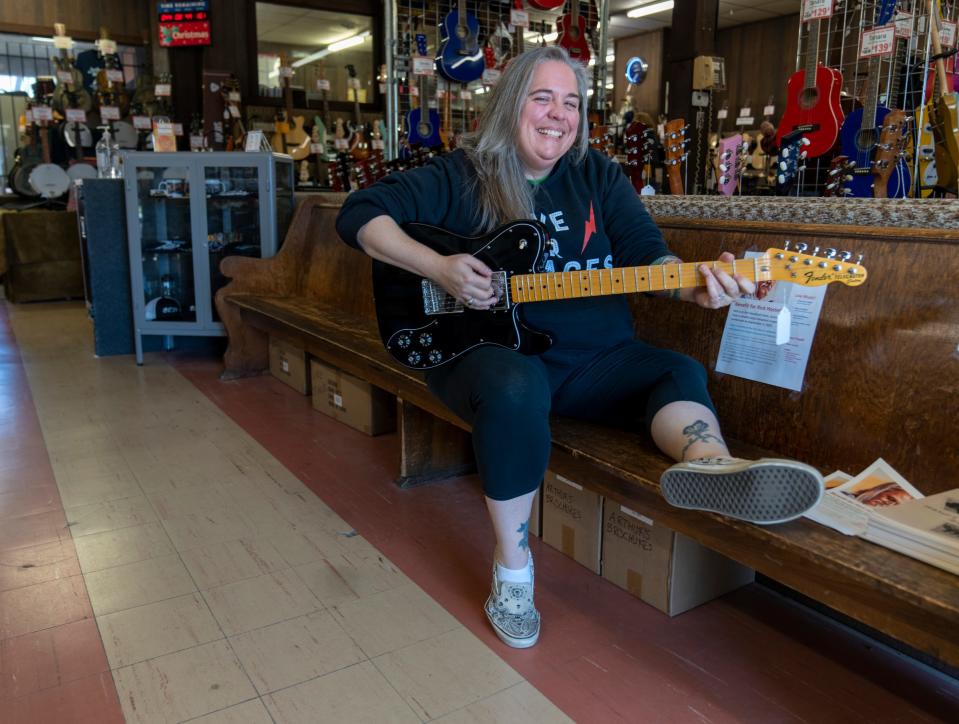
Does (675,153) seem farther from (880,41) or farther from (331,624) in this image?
(331,624)

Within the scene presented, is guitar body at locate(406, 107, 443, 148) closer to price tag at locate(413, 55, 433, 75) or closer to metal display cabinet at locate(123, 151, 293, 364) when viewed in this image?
price tag at locate(413, 55, 433, 75)

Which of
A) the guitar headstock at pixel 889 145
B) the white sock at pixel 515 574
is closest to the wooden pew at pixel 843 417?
the white sock at pixel 515 574

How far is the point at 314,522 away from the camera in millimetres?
2268

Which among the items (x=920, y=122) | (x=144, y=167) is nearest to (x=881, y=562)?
(x=920, y=122)

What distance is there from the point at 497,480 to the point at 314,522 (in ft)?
2.91

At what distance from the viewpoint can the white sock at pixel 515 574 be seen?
1.67m

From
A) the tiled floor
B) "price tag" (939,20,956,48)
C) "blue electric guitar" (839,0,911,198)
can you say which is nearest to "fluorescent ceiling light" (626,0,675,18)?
"price tag" (939,20,956,48)

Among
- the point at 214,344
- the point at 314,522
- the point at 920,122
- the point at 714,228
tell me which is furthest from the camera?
the point at 214,344

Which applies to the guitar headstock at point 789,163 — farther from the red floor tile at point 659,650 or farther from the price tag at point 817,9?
the red floor tile at point 659,650

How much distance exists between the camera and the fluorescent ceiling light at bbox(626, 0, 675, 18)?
31.8 ft

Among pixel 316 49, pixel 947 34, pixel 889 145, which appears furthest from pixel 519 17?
pixel 316 49

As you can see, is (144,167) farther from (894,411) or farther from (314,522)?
(894,411)

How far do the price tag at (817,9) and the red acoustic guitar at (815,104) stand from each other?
151 millimetres

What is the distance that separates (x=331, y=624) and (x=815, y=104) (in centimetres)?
296
